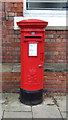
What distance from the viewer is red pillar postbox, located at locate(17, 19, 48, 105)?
396 cm

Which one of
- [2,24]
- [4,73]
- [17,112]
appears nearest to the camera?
[17,112]

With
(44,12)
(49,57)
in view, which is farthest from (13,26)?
(49,57)

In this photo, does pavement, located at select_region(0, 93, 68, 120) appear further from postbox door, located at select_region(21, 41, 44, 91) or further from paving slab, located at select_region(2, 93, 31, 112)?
postbox door, located at select_region(21, 41, 44, 91)

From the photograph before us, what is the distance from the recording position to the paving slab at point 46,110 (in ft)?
12.7

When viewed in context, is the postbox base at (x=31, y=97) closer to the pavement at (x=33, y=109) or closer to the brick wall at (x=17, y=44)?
the pavement at (x=33, y=109)

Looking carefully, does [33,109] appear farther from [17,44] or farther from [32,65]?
[17,44]

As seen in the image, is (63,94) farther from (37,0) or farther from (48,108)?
(37,0)

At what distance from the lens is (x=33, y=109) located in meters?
4.13

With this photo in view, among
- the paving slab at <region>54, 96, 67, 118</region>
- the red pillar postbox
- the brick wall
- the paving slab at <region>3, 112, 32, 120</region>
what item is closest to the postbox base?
the red pillar postbox

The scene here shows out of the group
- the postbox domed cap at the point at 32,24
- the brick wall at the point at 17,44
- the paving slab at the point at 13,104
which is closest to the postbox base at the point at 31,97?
the paving slab at the point at 13,104

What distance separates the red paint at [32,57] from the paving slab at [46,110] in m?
0.42

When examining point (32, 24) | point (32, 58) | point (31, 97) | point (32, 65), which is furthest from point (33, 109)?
point (32, 24)

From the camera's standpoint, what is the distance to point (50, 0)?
213 inches

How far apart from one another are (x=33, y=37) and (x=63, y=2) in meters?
2.08
